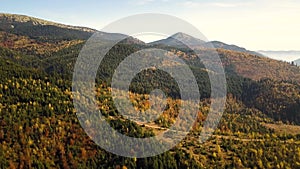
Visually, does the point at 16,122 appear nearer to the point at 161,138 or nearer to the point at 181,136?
the point at 161,138

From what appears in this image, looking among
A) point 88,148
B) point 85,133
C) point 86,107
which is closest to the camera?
point 88,148

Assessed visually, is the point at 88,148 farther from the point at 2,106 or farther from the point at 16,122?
the point at 2,106

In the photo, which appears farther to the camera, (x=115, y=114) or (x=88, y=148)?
(x=115, y=114)

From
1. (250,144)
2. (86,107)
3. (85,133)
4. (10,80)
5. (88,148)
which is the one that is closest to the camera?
(88,148)

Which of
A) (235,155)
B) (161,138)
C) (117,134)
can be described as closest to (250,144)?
(235,155)

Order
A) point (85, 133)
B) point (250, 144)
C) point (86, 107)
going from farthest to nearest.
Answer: point (86, 107)
point (250, 144)
point (85, 133)

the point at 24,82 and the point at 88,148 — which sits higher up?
the point at 24,82

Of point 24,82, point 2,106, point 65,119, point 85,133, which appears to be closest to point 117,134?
point 85,133

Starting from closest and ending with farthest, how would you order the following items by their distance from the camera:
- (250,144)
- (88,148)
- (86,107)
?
(88,148) < (250,144) < (86,107)

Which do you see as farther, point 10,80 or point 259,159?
point 10,80
